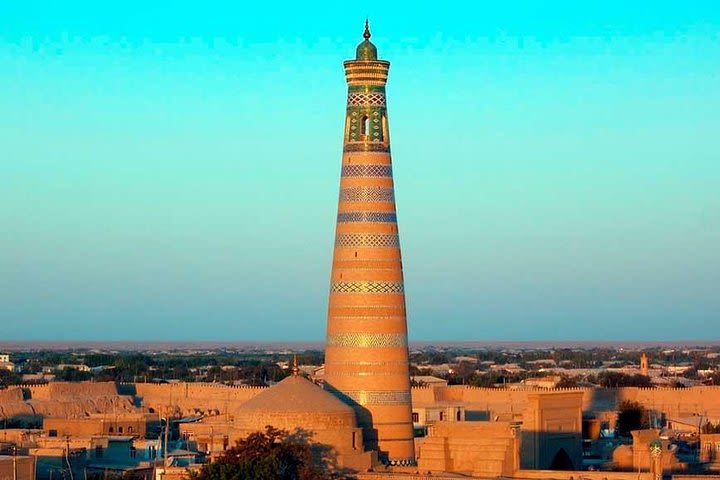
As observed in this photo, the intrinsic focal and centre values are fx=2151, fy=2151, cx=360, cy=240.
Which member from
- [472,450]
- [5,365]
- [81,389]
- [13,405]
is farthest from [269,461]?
[5,365]

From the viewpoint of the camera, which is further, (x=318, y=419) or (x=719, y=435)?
(x=719, y=435)

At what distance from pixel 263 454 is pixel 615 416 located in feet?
92.2

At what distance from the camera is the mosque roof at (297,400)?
126ft

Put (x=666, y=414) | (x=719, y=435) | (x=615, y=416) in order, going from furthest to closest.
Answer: (x=666, y=414) < (x=615, y=416) < (x=719, y=435)

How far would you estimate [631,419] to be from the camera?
6138 cm

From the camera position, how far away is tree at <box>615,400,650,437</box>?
59.9 meters

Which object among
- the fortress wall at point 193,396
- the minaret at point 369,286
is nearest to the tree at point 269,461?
the minaret at point 369,286

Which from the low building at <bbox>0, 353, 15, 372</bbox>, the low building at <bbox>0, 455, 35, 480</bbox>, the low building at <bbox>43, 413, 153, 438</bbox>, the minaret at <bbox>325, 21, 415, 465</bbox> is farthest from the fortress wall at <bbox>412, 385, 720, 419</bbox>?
the low building at <bbox>0, 353, 15, 372</bbox>

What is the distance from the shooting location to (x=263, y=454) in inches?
1443

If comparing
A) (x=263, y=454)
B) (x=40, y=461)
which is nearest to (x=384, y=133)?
(x=263, y=454)

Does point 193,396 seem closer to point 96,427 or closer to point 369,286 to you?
point 96,427

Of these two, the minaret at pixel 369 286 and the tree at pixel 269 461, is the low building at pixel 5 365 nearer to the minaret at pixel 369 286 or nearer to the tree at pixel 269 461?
the minaret at pixel 369 286

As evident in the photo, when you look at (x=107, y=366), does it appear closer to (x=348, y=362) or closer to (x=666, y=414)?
(x=666, y=414)

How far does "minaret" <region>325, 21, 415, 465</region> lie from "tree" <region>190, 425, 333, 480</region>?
2665 millimetres
